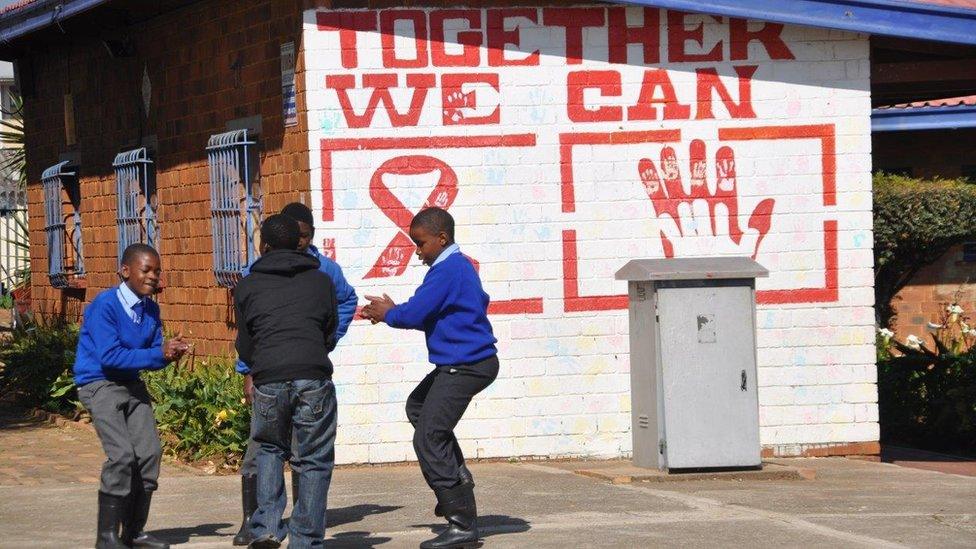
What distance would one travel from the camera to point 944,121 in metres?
16.9

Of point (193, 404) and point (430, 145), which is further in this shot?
point (193, 404)

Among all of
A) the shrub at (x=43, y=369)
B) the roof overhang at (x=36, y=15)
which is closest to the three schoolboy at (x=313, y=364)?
the roof overhang at (x=36, y=15)

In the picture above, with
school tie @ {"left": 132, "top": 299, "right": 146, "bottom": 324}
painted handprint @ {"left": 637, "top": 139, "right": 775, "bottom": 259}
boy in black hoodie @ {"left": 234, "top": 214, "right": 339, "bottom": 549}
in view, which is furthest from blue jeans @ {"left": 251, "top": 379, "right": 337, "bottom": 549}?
painted handprint @ {"left": 637, "top": 139, "right": 775, "bottom": 259}

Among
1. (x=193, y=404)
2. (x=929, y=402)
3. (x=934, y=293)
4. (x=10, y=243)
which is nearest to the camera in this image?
(x=193, y=404)

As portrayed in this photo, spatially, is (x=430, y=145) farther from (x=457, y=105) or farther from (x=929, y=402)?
(x=929, y=402)

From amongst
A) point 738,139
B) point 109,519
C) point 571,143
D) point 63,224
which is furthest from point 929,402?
point 63,224

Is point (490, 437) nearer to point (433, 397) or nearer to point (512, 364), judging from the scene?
point (512, 364)

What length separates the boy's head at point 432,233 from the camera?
7.60 m

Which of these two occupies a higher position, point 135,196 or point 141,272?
point 135,196

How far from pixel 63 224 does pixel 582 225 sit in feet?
25.1

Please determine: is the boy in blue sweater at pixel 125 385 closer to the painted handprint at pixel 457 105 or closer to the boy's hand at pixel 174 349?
the boy's hand at pixel 174 349

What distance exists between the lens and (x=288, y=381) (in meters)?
6.89

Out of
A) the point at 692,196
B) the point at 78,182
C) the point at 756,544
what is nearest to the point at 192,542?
the point at 756,544

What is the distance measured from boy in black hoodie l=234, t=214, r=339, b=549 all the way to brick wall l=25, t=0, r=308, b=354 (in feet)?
13.2
